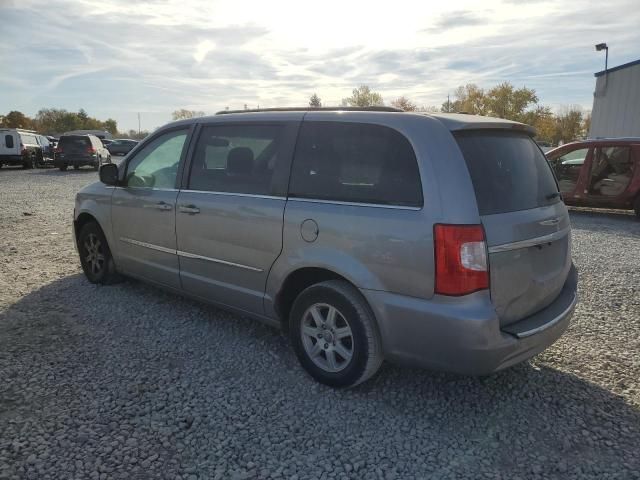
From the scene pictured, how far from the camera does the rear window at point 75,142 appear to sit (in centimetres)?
2341

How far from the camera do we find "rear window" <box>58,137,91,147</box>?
23.4m

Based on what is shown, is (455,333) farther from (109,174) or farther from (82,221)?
(82,221)

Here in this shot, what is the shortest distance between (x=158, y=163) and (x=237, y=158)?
1114mm

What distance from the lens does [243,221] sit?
144 inches

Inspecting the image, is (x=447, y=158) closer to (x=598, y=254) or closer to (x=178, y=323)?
(x=178, y=323)

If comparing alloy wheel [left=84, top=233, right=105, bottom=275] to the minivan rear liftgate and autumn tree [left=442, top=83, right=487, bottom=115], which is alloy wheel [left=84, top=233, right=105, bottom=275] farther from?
autumn tree [left=442, top=83, right=487, bottom=115]

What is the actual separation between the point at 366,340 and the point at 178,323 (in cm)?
204

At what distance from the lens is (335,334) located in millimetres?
3256

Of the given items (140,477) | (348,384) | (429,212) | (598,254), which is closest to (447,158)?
(429,212)

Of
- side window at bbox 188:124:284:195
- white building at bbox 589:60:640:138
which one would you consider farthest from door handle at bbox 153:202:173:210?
white building at bbox 589:60:640:138

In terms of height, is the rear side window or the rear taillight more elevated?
the rear side window

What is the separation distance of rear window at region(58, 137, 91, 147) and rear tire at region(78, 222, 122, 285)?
66.3 ft

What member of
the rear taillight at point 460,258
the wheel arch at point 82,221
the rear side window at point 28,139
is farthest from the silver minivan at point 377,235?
the rear side window at point 28,139

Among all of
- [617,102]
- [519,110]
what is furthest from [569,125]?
Result: [617,102]
